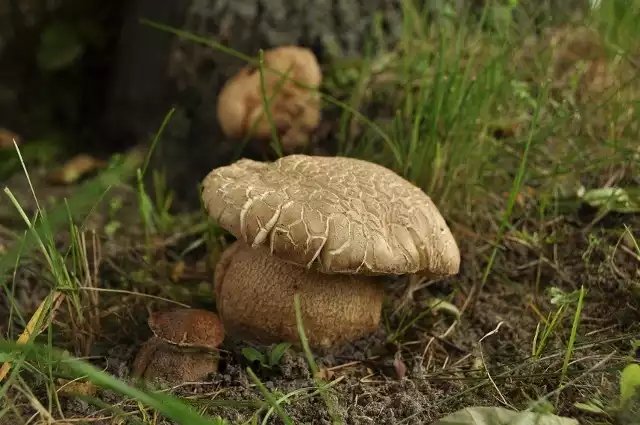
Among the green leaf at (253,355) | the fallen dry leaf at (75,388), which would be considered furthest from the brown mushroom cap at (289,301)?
the fallen dry leaf at (75,388)

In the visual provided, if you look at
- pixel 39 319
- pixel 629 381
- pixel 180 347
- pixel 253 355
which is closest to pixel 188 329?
pixel 180 347

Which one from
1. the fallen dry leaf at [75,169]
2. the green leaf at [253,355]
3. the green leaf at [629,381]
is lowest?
the fallen dry leaf at [75,169]

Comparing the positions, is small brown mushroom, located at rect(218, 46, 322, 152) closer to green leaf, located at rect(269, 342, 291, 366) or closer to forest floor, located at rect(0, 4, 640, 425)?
forest floor, located at rect(0, 4, 640, 425)

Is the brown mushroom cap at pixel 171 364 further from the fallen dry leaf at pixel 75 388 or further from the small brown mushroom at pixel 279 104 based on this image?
the small brown mushroom at pixel 279 104

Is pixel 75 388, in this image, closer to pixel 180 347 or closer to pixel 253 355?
pixel 180 347

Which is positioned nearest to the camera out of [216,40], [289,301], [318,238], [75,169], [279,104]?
[318,238]
